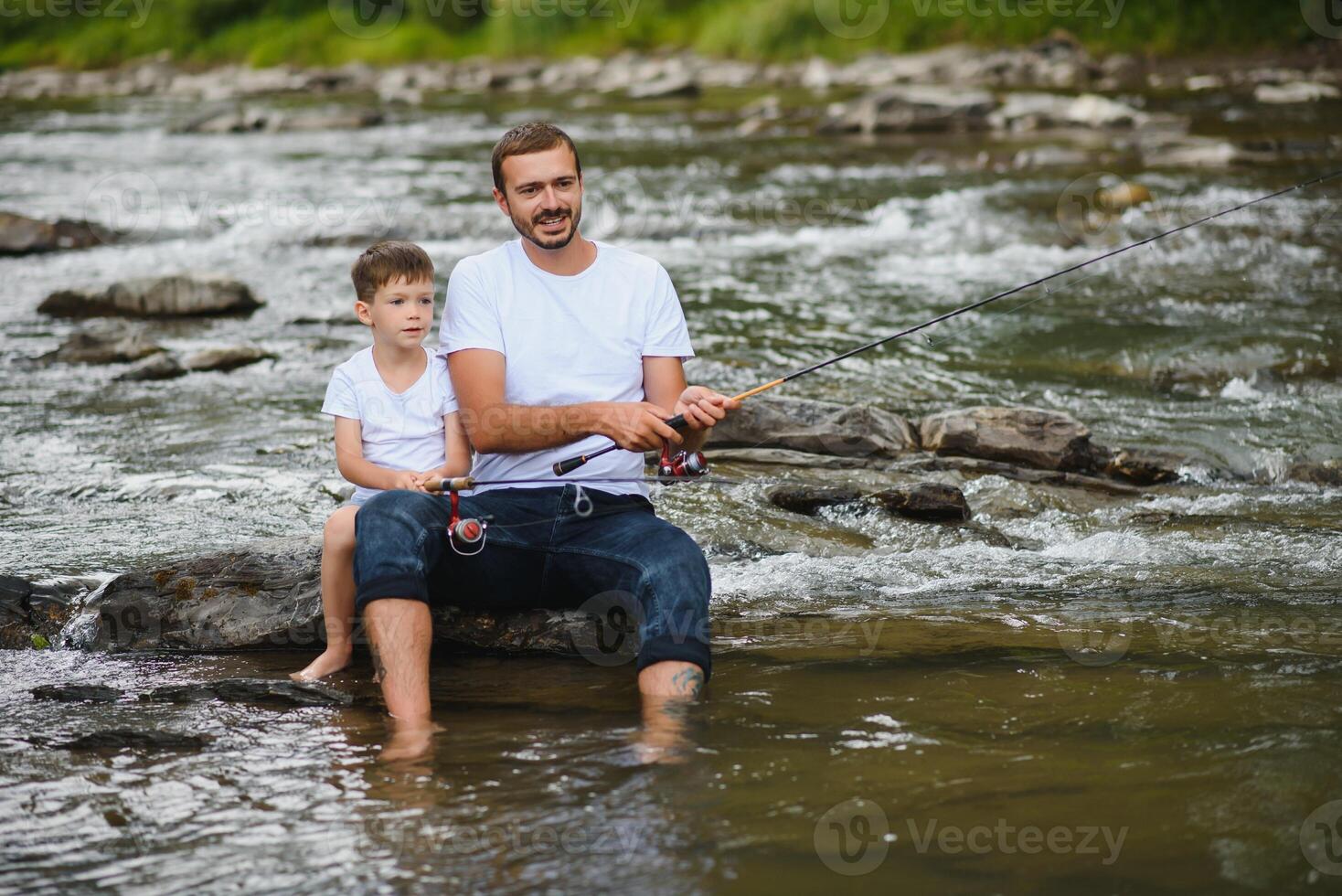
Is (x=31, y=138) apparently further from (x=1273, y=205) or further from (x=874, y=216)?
(x=1273, y=205)

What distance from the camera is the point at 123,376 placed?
8.46 meters

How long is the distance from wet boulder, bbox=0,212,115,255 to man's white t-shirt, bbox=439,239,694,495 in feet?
34.9

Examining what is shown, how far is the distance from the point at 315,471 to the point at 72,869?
3606 millimetres

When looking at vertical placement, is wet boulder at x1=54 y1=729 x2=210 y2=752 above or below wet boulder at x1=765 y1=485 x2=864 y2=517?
below

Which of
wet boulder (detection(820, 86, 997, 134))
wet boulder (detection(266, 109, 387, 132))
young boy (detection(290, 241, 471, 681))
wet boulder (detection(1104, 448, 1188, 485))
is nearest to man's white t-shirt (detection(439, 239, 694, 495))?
young boy (detection(290, 241, 471, 681))

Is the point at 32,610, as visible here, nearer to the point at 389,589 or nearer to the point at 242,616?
the point at 242,616

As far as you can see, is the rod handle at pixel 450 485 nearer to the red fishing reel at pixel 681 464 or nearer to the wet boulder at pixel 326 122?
the red fishing reel at pixel 681 464

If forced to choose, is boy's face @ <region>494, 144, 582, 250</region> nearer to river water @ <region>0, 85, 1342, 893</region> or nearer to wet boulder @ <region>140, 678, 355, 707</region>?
river water @ <region>0, 85, 1342, 893</region>

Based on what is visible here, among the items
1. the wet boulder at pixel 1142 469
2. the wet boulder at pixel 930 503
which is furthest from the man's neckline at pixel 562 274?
the wet boulder at pixel 1142 469

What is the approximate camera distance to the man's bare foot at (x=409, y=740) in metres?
3.41

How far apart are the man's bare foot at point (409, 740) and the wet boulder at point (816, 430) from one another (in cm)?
328

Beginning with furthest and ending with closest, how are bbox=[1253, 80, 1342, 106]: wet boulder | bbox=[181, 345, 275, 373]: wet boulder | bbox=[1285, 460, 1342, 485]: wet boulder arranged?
1. bbox=[1253, 80, 1342, 106]: wet boulder
2. bbox=[181, 345, 275, 373]: wet boulder
3. bbox=[1285, 460, 1342, 485]: wet boulder

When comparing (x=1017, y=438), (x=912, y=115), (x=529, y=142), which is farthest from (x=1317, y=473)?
(x=912, y=115)

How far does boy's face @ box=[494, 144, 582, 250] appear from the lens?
405 cm
